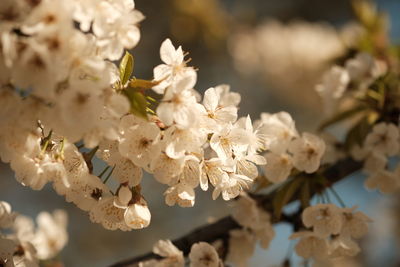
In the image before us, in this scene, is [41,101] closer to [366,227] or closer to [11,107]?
[11,107]

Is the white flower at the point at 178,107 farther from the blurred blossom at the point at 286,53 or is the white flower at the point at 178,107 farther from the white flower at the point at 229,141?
the blurred blossom at the point at 286,53

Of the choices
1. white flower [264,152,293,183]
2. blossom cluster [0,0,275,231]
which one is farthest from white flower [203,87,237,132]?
white flower [264,152,293,183]

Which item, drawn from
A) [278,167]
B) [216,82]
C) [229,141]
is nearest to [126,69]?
[229,141]

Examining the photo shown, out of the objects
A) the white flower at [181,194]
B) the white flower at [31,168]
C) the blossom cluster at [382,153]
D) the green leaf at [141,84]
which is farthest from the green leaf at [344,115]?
the white flower at [31,168]

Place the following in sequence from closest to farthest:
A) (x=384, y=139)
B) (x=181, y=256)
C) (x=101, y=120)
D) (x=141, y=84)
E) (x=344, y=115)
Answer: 1. (x=101, y=120)
2. (x=141, y=84)
3. (x=181, y=256)
4. (x=384, y=139)
5. (x=344, y=115)

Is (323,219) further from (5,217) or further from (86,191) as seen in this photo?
(5,217)

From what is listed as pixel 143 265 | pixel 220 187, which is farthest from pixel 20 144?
pixel 143 265
